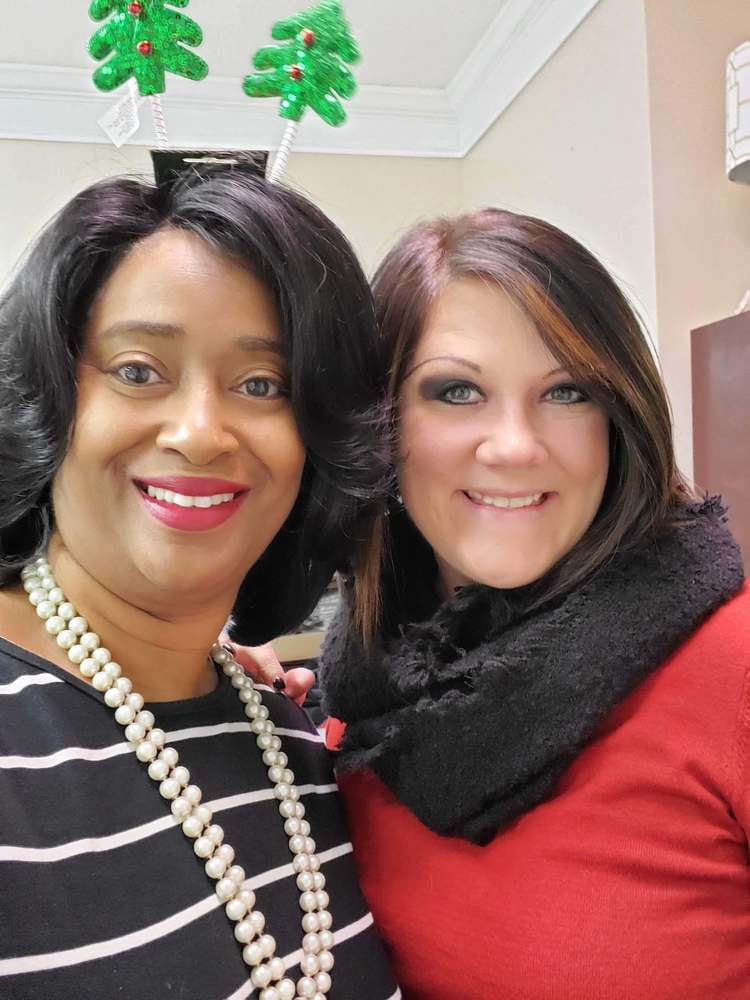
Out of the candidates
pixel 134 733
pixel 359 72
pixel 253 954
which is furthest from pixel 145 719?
pixel 359 72

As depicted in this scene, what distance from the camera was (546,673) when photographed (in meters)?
0.85

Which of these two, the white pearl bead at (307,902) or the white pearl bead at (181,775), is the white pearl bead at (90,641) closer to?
the white pearl bead at (181,775)

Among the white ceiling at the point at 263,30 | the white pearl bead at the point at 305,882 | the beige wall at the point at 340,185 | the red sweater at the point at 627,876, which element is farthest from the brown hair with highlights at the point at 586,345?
the beige wall at the point at 340,185

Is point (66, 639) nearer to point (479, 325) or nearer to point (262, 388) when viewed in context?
point (262, 388)

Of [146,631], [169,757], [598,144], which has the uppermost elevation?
[598,144]

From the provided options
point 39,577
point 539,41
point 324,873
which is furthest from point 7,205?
point 324,873

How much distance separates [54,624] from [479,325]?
0.55m

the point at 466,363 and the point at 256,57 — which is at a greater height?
the point at 256,57

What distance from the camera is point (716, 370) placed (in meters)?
1.75

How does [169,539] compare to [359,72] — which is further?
[359,72]

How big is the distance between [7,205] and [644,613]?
273 centimetres

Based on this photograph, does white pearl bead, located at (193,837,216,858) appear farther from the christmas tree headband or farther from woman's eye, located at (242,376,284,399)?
the christmas tree headband

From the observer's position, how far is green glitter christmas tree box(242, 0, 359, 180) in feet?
2.92

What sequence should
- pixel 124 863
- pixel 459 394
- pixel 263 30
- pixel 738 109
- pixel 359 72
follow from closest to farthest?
pixel 124 863, pixel 459 394, pixel 738 109, pixel 263 30, pixel 359 72
